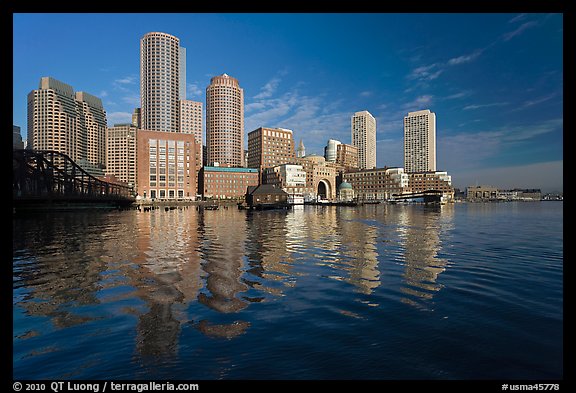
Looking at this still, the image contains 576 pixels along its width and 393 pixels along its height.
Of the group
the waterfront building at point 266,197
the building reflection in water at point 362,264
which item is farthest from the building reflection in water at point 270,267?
the waterfront building at point 266,197

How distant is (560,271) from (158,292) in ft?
78.4

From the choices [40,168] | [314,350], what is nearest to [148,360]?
[314,350]

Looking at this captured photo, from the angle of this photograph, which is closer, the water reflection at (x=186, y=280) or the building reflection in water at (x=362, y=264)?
the water reflection at (x=186, y=280)

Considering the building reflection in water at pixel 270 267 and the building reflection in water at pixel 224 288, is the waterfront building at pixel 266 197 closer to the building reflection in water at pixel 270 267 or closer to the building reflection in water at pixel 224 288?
the building reflection in water at pixel 270 267

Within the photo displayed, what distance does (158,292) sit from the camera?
1412cm

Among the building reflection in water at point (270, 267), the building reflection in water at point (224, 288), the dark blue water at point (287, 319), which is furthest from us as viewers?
the building reflection in water at point (270, 267)

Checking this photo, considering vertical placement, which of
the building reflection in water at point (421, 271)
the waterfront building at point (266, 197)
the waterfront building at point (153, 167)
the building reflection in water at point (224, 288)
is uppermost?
the waterfront building at point (153, 167)

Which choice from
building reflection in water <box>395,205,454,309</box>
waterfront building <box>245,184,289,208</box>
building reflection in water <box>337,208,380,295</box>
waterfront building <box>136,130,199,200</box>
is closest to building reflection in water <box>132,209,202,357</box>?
building reflection in water <box>337,208,380,295</box>

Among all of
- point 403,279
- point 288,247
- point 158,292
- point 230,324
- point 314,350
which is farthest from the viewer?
point 288,247

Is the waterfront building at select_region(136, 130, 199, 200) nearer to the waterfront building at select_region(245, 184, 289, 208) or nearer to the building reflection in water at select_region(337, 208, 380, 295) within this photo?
the waterfront building at select_region(245, 184, 289, 208)

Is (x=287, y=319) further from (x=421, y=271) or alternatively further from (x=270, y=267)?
(x=421, y=271)
